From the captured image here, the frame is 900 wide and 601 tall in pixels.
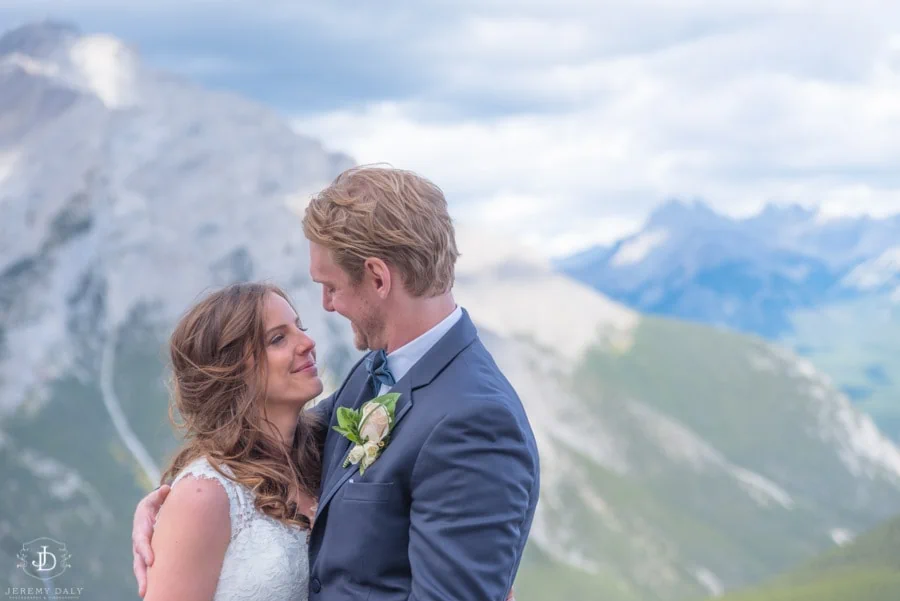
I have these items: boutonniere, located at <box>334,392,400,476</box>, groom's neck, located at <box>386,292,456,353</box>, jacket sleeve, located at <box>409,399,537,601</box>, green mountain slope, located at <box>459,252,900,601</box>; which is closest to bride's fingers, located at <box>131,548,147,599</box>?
boutonniere, located at <box>334,392,400,476</box>

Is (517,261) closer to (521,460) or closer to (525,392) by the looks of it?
(525,392)

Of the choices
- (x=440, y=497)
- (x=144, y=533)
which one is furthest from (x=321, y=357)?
(x=440, y=497)

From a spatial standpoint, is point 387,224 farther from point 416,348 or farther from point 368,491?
point 368,491

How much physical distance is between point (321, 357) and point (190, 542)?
72.3 meters

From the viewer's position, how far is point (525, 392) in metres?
90.6

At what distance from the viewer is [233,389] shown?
19.4ft

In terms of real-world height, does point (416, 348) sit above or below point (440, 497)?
above

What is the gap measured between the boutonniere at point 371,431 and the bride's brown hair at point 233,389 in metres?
0.93

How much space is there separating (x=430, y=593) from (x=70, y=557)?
64923 mm

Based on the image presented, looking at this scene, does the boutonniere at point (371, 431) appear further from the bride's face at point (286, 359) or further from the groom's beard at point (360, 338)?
the bride's face at point (286, 359)

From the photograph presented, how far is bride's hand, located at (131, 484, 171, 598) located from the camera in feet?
17.9

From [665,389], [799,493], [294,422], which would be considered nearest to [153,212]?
[665,389]

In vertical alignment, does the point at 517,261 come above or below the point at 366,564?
below

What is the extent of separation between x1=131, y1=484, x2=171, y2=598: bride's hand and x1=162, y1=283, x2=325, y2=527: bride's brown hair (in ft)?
0.89
